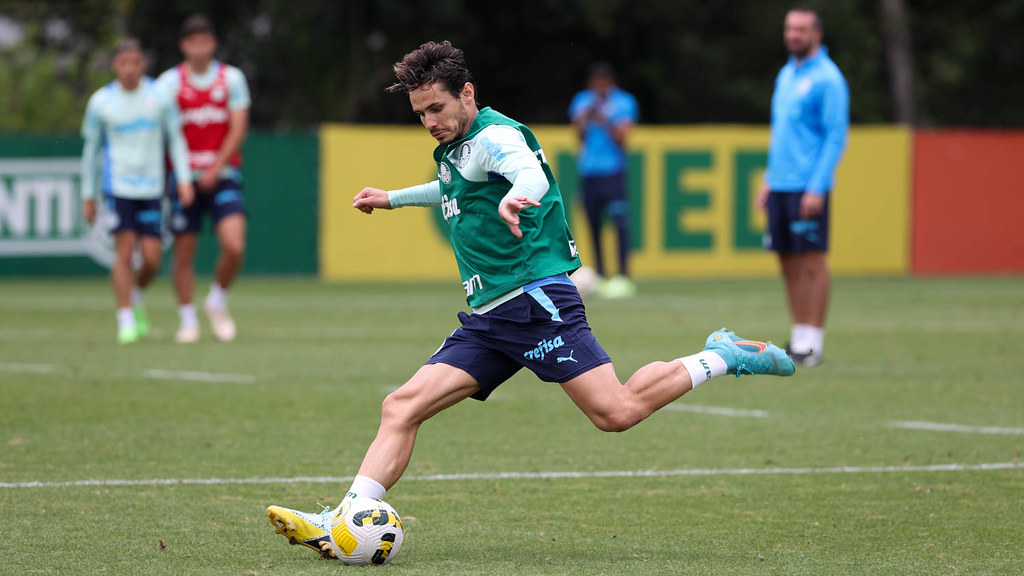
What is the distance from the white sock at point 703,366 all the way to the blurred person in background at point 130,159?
6734 millimetres

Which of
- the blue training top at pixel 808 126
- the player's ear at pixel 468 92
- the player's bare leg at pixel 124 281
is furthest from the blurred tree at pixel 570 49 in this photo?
the player's ear at pixel 468 92

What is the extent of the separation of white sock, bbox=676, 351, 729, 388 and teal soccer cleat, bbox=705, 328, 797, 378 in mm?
27

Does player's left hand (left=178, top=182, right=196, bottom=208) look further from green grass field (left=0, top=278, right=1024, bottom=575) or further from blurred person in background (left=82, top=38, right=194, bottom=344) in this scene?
green grass field (left=0, top=278, right=1024, bottom=575)

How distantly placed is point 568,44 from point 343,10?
16.8 ft

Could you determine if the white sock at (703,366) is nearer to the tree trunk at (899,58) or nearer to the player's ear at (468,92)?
the player's ear at (468,92)

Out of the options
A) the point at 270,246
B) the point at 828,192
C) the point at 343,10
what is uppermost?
the point at 343,10

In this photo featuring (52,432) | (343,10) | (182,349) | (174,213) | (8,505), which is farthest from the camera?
(343,10)

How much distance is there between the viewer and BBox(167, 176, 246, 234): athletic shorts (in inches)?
455

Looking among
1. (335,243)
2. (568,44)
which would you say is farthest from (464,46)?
(335,243)

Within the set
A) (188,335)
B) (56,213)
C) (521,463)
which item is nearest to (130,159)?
(188,335)

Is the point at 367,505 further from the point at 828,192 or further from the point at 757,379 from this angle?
the point at 828,192

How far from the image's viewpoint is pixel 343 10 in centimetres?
3147

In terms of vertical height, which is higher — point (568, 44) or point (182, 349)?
point (568, 44)

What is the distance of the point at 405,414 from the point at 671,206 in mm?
16004
